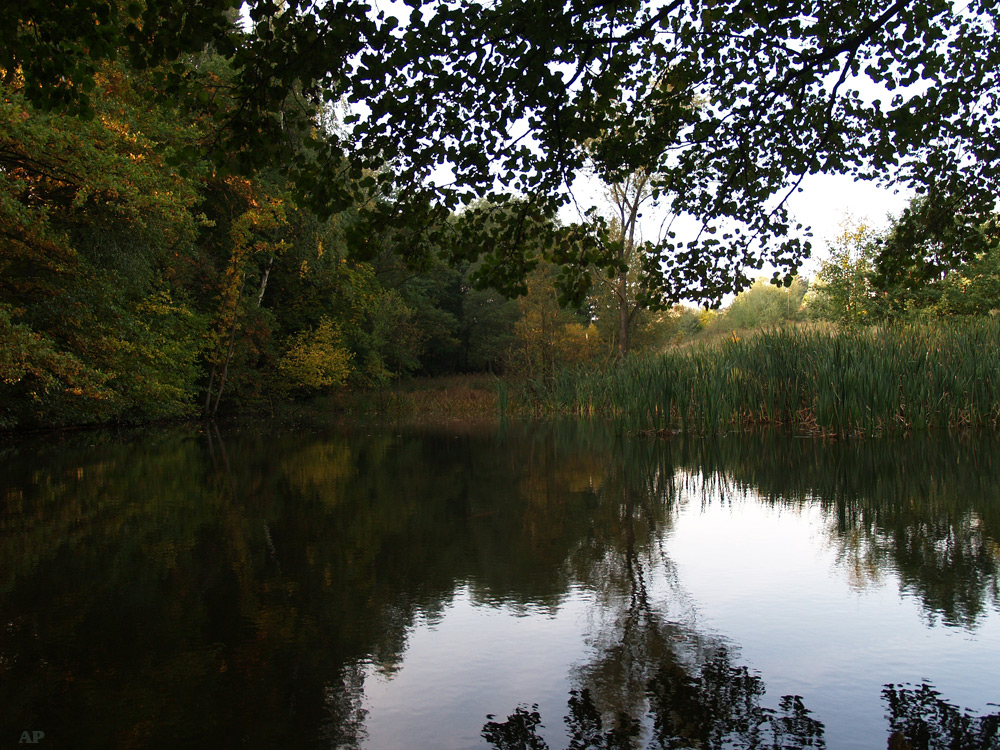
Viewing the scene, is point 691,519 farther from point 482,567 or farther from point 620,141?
point 620,141

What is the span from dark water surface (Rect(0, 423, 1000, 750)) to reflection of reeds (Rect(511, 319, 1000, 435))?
13.5 feet

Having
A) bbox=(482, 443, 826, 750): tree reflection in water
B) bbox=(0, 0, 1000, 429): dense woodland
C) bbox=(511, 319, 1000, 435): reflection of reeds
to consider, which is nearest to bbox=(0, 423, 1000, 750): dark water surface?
bbox=(482, 443, 826, 750): tree reflection in water

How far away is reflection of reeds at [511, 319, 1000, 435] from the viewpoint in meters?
10.6

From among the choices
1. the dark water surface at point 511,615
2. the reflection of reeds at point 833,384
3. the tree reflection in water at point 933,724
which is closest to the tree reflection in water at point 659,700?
the dark water surface at point 511,615

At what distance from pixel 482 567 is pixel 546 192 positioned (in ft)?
8.31

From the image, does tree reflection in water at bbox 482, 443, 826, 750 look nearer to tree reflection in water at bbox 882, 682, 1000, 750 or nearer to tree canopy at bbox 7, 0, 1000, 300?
tree reflection in water at bbox 882, 682, 1000, 750

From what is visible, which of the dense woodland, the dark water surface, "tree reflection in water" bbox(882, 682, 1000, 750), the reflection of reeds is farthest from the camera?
the reflection of reeds

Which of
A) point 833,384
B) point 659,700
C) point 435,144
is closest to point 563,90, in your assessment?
point 435,144

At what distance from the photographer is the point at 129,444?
12.8 metres

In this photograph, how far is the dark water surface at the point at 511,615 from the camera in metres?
2.07

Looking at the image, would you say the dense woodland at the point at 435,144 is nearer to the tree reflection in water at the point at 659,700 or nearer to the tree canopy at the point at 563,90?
the tree canopy at the point at 563,90

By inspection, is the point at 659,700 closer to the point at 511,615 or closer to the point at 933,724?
the point at 933,724

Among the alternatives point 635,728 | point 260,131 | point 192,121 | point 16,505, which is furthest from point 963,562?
point 192,121

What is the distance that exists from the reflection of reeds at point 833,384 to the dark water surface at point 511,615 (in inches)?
162
